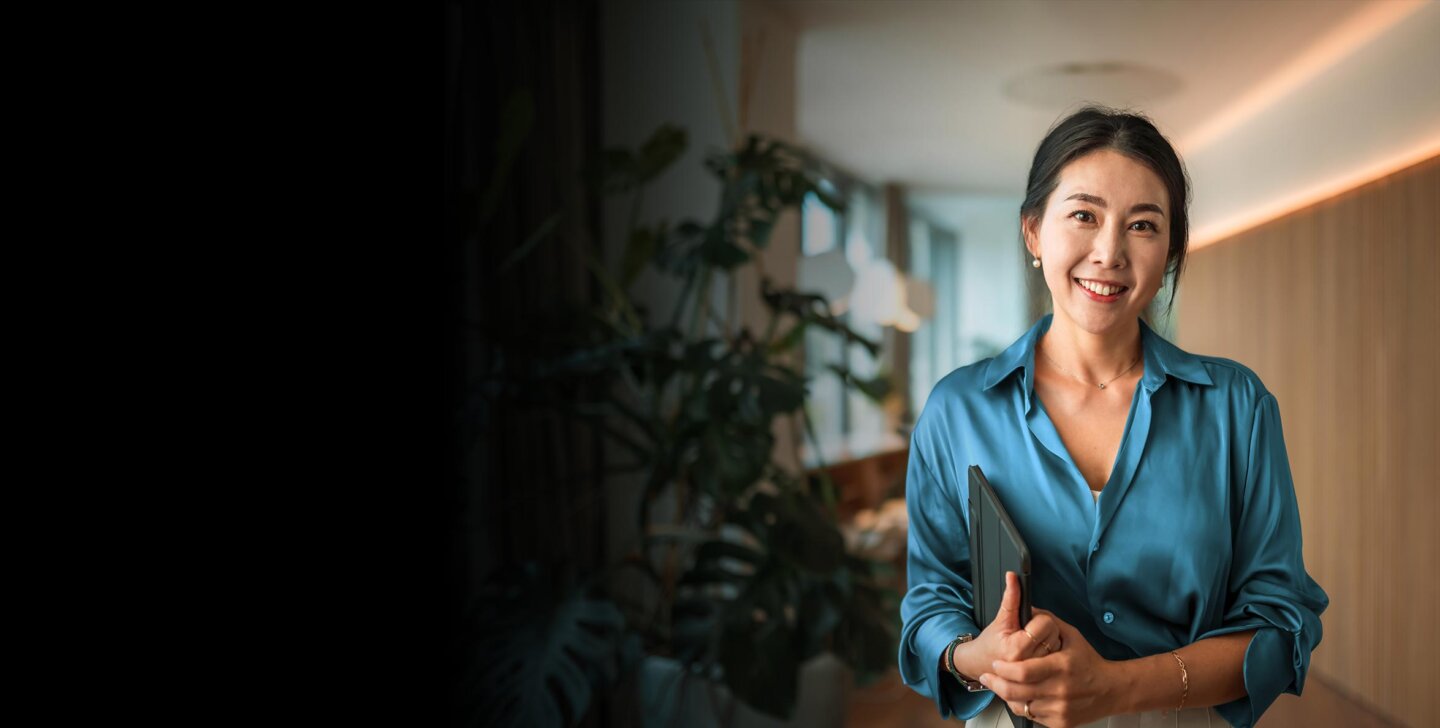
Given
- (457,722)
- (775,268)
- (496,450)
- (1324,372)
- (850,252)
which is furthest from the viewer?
(496,450)

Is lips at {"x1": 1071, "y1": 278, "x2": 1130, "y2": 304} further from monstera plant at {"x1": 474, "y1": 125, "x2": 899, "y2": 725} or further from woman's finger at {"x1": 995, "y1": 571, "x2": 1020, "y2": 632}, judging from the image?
monstera plant at {"x1": 474, "y1": 125, "x2": 899, "y2": 725}

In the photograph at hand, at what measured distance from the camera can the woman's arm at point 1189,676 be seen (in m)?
0.80

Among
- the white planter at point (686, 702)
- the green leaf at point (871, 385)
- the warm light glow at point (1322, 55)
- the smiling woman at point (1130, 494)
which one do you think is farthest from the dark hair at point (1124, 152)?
the white planter at point (686, 702)

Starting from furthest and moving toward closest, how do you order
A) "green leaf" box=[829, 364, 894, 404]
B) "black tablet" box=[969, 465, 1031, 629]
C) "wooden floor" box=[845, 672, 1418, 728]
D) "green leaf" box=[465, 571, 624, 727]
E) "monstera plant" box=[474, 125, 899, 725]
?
1. "green leaf" box=[465, 571, 624, 727]
2. "monstera plant" box=[474, 125, 899, 725]
3. "green leaf" box=[829, 364, 894, 404]
4. "wooden floor" box=[845, 672, 1418, 728]
5. "black tablet" box=[969, 465, 1031, 629]

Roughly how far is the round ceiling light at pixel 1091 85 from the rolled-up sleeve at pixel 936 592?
45cm

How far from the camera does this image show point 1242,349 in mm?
966

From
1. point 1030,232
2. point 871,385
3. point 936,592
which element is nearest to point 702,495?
point 871,385

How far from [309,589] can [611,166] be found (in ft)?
2.90

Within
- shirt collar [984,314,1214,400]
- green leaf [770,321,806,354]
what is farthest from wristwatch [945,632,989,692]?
green leaf [770,321,806,354]

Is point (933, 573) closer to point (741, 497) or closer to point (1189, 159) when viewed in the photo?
point (1189, 159)

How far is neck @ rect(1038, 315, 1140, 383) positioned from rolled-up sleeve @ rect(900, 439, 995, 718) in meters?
0.16

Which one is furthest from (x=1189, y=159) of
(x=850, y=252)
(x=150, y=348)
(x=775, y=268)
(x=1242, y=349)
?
(x=150, y=348)

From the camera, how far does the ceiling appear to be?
943 millimetres

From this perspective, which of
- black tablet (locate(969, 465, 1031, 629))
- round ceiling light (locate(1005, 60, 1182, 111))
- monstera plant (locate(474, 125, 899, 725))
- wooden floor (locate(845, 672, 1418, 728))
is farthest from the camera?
monstera plant (locate(474, 125, 899, 725))
